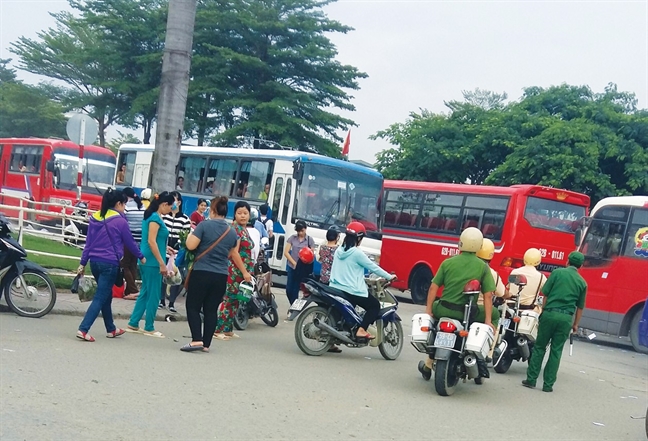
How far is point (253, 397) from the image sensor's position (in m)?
7.14

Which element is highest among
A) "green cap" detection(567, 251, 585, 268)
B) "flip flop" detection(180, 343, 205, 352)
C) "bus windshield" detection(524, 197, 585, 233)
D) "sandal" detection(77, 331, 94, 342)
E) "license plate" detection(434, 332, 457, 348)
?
"bus windshield" detection(524, 197, 585, 233)

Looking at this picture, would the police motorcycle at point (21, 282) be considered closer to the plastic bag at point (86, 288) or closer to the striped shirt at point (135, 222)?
the plastic bag at point (86, 288)

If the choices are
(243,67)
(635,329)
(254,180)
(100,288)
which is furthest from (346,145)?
(100,288)

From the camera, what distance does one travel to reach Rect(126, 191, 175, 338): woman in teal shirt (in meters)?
9.73

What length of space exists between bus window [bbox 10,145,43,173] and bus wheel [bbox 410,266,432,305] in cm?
1565

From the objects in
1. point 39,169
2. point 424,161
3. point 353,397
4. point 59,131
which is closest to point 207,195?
point 39,169

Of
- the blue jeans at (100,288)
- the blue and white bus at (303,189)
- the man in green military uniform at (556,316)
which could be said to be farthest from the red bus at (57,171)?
the man in green military uniform at (556,316)

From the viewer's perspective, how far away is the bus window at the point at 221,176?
21.5 metres

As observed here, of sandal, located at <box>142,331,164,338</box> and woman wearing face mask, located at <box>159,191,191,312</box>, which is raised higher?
woman wearing face mask, located at <box>159,191,191,312</box>

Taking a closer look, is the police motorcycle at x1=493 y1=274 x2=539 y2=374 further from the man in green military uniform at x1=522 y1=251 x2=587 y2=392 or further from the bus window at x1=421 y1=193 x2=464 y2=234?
the bus window at x1=421 y1=193 x2=464 y2=234

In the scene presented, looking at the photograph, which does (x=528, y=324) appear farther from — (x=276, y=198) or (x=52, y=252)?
(x=52, y=252)

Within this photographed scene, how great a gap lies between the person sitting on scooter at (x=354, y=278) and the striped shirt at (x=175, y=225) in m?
3.02

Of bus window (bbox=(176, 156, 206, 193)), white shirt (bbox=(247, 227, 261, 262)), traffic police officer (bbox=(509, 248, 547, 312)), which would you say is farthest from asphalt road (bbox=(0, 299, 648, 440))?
bus window (bbox=(176, 156, 206, 193))

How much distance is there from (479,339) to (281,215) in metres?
11.5
